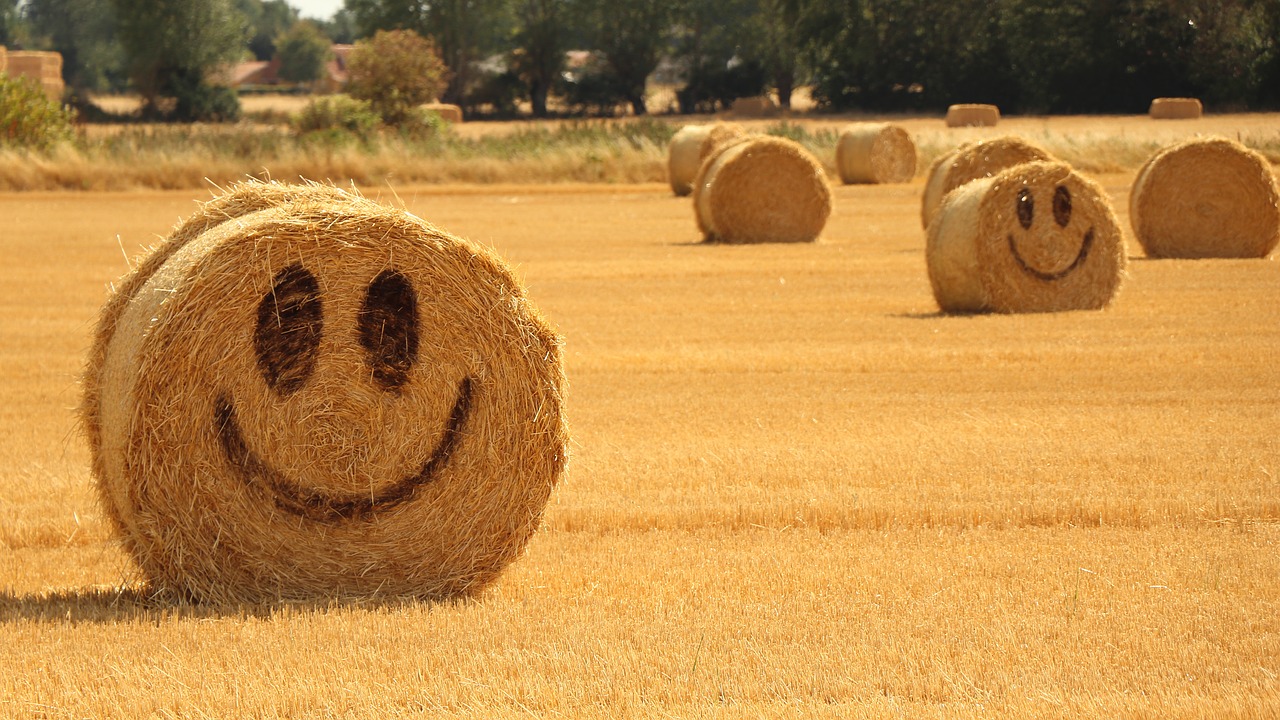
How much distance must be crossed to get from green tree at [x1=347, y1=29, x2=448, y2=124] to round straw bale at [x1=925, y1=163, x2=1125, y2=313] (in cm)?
3179

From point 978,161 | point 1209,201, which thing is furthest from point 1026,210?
point 978,161

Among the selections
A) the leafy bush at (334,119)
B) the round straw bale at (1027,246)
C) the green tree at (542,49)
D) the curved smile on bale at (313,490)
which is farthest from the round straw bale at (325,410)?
the green tree at (542,49)

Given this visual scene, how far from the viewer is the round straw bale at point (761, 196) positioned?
21422 millimetres

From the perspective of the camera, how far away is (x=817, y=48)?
6341cm

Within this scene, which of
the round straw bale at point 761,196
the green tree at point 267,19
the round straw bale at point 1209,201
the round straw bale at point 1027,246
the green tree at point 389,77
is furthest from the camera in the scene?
the green tree at point 267,19

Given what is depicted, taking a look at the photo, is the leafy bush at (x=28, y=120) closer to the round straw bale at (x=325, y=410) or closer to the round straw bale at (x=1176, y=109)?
the round straw bale at (x=325, y=410)

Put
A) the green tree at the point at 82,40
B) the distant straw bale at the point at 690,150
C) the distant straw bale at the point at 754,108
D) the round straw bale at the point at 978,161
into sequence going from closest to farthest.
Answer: the round straw bale at the point at 978,161 → the distant straw bale at the point at 690,150 → the distant straw bale at the point at 754,108 → the green tree at the point at 82,40

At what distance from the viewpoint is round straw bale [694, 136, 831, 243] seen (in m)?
21.4

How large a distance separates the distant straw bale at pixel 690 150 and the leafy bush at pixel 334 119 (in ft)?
38.6

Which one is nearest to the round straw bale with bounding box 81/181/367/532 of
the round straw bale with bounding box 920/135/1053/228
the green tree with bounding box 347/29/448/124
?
the round straw bale with bounding box 920/135/1053/228

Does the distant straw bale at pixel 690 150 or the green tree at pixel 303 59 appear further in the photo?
the green tree at pixel 303 59

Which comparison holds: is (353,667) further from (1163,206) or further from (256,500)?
(1163,206)

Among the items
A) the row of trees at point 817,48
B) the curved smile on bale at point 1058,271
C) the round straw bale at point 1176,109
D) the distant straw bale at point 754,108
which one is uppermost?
the row of trees at point 817,48

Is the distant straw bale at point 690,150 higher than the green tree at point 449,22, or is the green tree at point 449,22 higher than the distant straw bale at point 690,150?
the green tree at point 449,22
